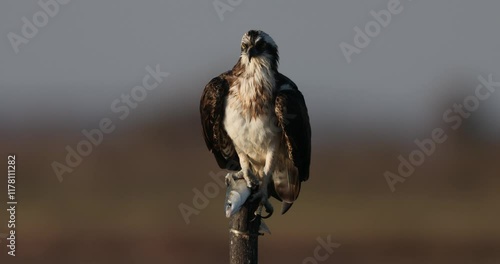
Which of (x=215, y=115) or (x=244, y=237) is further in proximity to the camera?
(x=215, y=115)

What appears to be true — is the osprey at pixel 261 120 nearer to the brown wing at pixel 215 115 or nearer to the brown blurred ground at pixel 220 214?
the brown wing at pixel 215 115

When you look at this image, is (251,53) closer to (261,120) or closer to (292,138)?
(261,120)

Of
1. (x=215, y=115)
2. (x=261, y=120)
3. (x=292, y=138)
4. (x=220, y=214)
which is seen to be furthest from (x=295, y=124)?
(x=220, y=214)

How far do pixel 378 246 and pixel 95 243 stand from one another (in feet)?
16.0

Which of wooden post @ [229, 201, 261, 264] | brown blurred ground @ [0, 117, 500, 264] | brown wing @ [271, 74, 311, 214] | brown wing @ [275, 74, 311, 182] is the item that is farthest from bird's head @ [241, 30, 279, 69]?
brown blurred ground @ [0, 117, 500, 264]

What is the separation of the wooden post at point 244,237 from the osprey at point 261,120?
1.04 m

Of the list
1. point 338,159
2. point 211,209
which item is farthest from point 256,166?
point 338,159

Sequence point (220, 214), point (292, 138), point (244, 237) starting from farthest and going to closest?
point (220, 214) < point (292, 138) < point (244, 237)

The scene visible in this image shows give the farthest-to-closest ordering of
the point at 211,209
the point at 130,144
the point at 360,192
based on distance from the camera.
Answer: the point at 130,144, the point at 360,192, the point at 211,209

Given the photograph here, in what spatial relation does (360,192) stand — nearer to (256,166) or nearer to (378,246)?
(378,246)

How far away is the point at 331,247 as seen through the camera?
1977 cm

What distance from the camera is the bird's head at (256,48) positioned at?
9.34 meters

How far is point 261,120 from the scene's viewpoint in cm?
920

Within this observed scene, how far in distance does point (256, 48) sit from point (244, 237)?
2004mm
